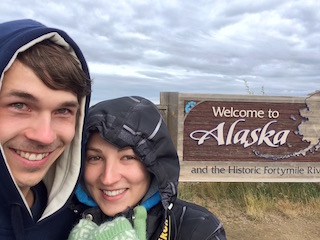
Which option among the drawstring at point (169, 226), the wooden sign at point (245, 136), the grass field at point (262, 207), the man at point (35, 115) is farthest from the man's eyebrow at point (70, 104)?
the grass field at point (262, 207)

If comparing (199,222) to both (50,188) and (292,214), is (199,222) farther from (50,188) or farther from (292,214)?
(292,214)

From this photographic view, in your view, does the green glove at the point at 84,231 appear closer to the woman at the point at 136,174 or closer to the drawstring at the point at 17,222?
the woman at the point at 136,174

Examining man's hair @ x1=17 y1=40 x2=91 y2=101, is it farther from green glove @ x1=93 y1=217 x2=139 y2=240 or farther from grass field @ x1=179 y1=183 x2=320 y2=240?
grass field @ x1=179 y1=183 x2=320 y2=240

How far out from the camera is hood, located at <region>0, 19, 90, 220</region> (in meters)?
1.38

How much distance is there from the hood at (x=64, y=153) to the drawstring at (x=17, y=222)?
26 millimetres

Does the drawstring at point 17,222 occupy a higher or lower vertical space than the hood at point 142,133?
lower

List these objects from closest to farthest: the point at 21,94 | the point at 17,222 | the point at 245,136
→ the point at 21,94
the point at 17,222
the point at 245,136

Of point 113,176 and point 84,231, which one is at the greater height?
point 113,176

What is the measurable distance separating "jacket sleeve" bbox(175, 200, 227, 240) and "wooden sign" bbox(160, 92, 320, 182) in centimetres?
276

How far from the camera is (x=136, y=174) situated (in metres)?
1.71

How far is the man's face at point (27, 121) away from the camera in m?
1.38

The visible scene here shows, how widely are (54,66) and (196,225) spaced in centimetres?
93

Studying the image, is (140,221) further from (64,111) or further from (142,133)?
(64,111)

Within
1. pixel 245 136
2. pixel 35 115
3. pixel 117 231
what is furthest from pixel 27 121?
pixel 245 136
